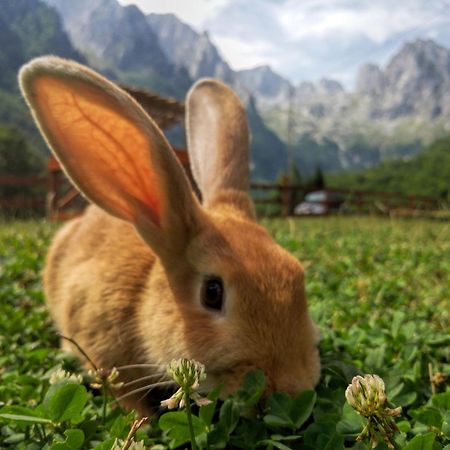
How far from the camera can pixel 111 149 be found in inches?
99.4

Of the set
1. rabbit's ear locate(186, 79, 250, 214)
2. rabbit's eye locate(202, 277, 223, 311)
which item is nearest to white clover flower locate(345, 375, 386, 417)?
rabbit's eye locate(202, 277, 223, 311)

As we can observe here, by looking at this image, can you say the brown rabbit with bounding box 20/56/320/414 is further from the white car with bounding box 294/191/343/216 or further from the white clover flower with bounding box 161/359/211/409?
the white car with bounding box 294/191/343/216

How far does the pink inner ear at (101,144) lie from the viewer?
2188mm

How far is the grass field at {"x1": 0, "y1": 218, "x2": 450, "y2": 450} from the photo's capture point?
1.53 metres

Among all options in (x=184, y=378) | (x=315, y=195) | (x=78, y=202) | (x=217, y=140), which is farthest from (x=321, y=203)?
(x=184, y=378)

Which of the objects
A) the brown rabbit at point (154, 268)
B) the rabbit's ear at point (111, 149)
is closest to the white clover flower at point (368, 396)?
the brown rabbit at point (154, 268)

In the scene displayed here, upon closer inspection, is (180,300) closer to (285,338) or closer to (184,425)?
(285,338)

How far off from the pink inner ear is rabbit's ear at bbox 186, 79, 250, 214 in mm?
753

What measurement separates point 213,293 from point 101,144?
0.88m

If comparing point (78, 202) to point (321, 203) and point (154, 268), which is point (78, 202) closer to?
point (154, 268)

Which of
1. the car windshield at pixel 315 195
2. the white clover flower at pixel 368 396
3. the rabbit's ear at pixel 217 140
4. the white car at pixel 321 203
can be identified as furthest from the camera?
the white car at pixel 321 203

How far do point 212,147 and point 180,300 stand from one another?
1407 mm

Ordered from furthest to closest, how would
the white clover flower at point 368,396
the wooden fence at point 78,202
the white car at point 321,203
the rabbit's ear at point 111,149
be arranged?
the white car at point 321,203 → the wooden fence at point 78,202 → the rabbit's ear at point 111,149 → the white clover flower at point 368,396

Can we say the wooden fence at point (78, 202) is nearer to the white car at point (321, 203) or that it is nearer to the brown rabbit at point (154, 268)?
the white car at point (321, 203)
